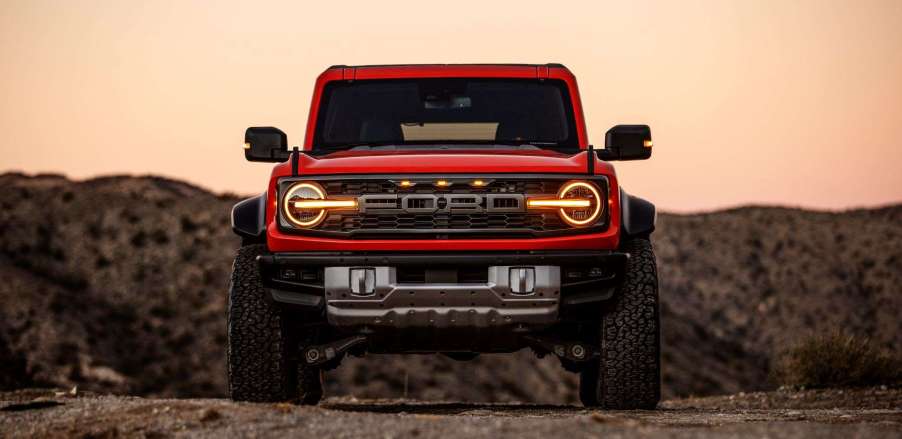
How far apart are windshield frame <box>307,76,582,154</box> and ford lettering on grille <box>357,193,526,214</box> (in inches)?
40.1

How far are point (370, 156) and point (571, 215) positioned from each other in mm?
1388

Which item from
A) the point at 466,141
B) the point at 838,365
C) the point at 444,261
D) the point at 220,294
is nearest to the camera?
the point at 444,261

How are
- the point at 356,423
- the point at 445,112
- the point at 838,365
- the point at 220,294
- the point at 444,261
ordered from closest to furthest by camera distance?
the point at 356,423 → the point at 444,261 → the point at 445,112 → the point at 838,365 → the point at 220,294

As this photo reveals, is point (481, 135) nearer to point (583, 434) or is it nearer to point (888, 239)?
point (583, 434)

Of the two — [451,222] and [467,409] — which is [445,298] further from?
[467,409]

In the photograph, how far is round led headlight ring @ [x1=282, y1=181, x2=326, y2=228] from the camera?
27.6 ft

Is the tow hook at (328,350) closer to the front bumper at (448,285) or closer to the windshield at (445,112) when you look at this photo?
the front bumper at (448,285)

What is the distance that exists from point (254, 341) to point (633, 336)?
2.51m

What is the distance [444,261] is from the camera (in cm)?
813

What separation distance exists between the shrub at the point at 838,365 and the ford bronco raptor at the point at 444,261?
21.4 feet

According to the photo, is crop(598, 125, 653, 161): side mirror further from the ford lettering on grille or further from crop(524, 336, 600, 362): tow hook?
crop(524, 336, 600, 362): tow hook

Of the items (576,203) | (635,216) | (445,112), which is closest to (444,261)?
(576,203)

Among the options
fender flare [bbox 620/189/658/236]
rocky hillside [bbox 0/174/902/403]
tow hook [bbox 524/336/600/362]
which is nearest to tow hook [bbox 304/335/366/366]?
tow hook [bbox 524/336/600/362]

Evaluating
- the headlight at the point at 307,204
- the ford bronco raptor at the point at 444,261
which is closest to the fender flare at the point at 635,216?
the ford bronco raptor at the point at 444,261
